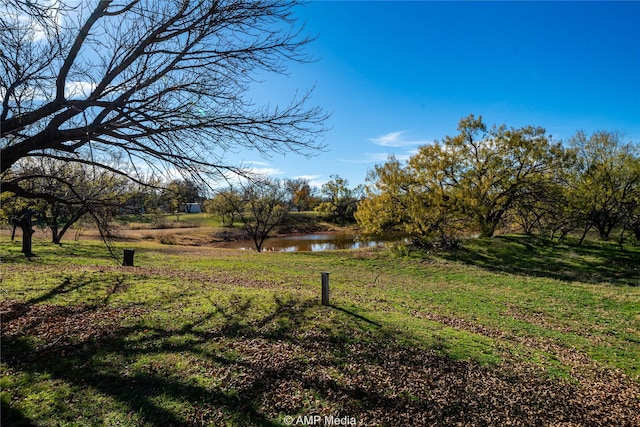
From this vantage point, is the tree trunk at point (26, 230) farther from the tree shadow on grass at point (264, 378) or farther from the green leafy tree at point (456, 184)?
the green leafy tree at point (456, 184)

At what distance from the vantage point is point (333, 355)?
5336mm

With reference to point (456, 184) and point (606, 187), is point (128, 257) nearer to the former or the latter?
point (456, 184)

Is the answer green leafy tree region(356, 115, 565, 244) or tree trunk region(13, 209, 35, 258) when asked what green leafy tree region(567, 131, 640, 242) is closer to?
green leafy tree region(356, 115, 565, 244)

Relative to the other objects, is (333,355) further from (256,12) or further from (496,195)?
(496,195)

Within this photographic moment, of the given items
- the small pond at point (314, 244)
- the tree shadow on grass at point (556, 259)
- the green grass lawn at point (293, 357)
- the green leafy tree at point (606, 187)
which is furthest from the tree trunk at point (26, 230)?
the green leafy tree at point (606, 187)

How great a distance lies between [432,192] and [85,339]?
1885 cm

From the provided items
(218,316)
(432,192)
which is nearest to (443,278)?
(432,192)

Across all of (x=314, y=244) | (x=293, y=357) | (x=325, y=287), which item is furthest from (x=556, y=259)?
(x=314, y=244)

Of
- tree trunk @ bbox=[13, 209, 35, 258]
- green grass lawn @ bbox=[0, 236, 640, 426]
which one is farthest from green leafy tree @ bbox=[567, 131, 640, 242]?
tree trunk @ bbox=[13, 209, 35, 258]

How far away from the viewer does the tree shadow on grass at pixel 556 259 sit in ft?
52.0

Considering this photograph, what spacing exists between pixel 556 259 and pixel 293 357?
19255 millimetres

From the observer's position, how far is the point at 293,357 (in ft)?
16.8

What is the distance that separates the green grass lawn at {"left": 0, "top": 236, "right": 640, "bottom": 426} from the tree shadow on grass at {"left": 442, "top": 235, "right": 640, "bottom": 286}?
511cm

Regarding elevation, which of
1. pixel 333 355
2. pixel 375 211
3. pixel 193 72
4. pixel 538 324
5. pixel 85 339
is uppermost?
pixel 193 72
